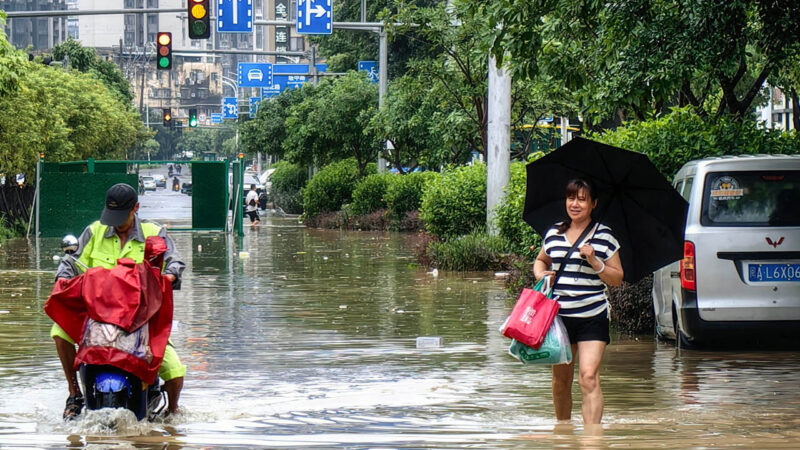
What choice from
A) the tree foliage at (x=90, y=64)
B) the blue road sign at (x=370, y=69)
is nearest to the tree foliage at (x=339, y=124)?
Result: the blue road sign at (x=370, y=69)

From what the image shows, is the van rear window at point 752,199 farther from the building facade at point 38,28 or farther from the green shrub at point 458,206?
the building facade at point 38,28

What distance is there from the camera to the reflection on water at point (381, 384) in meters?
7.66

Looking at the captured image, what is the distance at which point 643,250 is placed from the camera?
26.6 ft

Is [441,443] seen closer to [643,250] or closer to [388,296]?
[643,250]

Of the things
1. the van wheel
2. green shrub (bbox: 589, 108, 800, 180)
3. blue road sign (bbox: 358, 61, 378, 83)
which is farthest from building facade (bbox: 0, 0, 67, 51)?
the van wheel

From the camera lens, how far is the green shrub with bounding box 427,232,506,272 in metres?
21.6

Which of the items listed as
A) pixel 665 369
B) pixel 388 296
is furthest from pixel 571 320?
pixel 388 296

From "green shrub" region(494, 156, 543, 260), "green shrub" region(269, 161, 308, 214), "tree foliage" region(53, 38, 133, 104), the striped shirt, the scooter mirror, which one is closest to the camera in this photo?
the striped shirt

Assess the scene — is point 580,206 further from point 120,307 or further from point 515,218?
point 515,218

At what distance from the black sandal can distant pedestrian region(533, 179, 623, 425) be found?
2834 millimetres

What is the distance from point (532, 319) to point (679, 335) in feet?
15.0

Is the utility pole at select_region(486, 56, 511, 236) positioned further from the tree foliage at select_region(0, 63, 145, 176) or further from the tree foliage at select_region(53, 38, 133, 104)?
the tree foliage at select_region(53, 38, 133, 104)

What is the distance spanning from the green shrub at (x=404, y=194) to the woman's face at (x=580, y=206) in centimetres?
2981

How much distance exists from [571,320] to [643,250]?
90 centimetres
